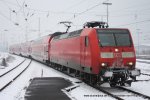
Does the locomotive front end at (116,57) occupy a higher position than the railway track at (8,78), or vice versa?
the locomotive front end at (116,57)

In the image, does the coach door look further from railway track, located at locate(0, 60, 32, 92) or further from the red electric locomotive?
railway track, located at locate(0, 60, 32, 92)

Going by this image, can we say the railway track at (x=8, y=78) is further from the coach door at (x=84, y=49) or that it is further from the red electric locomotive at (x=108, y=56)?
the red electric locomotive at (x=108, y=56)

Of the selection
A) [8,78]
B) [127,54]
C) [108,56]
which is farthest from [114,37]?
[8,78]

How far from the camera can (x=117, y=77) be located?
14320 mm

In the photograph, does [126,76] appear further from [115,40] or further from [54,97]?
[54,97]

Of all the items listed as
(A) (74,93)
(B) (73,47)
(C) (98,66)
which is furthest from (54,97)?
(B) (73,47)

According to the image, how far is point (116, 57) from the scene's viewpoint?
576 inches

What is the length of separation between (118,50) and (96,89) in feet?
6.85

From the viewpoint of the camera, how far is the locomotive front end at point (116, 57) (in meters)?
14.1

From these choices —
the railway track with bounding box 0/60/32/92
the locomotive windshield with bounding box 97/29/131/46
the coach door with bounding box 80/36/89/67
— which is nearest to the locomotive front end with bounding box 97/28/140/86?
the locomotive windshield with bounding box 97/29/131/46

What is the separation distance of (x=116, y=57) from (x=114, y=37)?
1.13 metres

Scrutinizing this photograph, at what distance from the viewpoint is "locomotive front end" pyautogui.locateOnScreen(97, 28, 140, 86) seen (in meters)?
14.1

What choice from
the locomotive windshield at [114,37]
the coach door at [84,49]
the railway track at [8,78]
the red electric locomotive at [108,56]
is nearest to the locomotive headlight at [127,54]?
the red electric locomotive at [108,56]

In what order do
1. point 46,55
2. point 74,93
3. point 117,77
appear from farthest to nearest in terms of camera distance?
1. point 46,55
2. point 117,77
3. point 74,93
